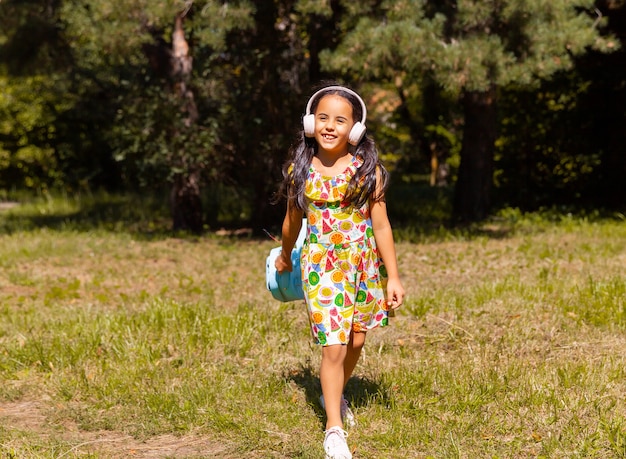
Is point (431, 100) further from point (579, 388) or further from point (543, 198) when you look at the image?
point (579, 388)

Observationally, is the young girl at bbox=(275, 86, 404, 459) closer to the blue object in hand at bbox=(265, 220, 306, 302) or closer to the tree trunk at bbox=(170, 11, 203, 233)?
the blue object in hand at bbox=(265, 220, 306, 302)

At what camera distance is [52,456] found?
4035 mm

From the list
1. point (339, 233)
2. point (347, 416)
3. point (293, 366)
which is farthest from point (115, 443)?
point (339, 233)

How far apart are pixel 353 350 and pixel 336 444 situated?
53 centimetres

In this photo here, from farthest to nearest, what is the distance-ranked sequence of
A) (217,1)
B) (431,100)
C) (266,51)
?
(431,100)
(266,51)
(217,1)

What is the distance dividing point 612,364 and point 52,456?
3.15 metres

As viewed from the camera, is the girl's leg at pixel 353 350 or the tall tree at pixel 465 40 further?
the tall tree at pixel 465 40

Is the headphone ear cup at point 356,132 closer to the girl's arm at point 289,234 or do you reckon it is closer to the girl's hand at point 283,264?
the girl's arm at point 289,234

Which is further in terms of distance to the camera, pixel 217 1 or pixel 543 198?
pixel 543 198

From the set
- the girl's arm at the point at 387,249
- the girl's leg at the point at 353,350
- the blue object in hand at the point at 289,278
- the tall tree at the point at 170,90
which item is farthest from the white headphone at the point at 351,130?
the tall tree at the point at 170,90

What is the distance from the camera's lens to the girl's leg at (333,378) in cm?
409

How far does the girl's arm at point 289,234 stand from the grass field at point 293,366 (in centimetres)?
79

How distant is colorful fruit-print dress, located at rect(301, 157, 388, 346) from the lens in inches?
161

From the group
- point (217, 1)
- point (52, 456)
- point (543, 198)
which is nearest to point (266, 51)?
point (217, 1)
